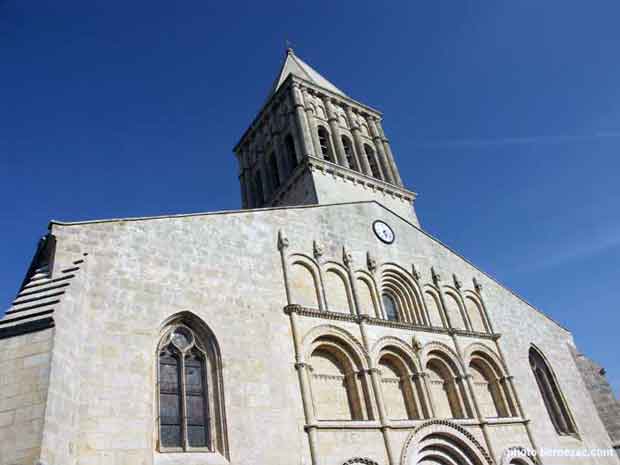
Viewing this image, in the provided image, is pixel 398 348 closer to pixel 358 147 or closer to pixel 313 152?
pixel 313 152

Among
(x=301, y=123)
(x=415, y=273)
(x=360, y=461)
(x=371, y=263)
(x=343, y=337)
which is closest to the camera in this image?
(x=360, y=461)

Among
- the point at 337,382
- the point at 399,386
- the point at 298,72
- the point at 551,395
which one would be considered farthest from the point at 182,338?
the point at 298,72

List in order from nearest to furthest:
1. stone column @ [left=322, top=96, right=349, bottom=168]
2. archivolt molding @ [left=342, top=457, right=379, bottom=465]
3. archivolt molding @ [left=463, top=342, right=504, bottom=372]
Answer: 1. archivolt molding @ [left=342, top=457, right=379, bottom=465]
2. archivolt molding @ [left=463, top=342, right=504, bottom=372]
3. stone column @ [left=322, top=96, right=349, bottom=168]

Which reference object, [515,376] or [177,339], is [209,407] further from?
[515,376]

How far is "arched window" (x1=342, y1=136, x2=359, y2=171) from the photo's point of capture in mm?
24625

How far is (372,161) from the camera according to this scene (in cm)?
2608

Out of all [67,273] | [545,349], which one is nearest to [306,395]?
[67,273]

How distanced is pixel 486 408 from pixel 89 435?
12.4m

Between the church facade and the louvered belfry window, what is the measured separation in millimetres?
32

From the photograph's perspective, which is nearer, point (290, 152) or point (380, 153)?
point (290, 152)

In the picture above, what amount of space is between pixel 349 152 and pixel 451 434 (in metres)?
14.8

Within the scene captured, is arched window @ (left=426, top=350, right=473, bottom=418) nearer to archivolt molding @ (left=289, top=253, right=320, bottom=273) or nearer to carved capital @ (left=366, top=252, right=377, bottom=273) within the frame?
carved capital @ (left=366, top=252, right=377, bottom=273)

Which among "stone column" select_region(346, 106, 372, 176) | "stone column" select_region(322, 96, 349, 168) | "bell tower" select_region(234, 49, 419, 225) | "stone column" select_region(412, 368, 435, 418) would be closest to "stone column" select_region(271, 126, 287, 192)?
"bell tower" select_region(234, 49, 419, 225)

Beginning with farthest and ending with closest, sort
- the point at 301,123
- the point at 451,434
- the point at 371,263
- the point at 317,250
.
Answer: the point at 301,123
the point at 371,263
the point at 317,250
the point at 451,434
